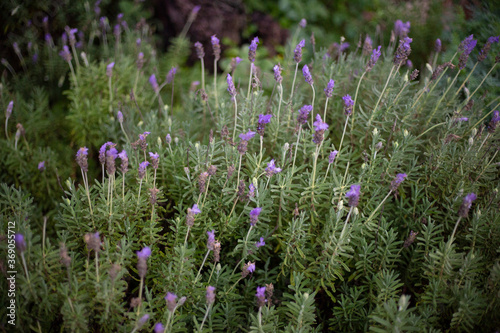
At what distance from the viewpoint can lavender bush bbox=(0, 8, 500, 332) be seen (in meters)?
1.56

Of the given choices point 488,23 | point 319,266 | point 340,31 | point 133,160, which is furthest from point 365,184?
point 340,31

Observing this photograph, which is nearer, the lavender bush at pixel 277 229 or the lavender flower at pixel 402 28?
the lavender bush at pixel 277 229

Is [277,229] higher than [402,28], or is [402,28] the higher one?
[402,28]

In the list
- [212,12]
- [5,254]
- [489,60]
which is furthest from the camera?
[212,12]

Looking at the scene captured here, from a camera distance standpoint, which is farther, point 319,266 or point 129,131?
point 129,131

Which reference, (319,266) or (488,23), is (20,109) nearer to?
(319,266)

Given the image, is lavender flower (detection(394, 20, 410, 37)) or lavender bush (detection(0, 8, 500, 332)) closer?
lavender bush (detection(0, 8, 500, 332))

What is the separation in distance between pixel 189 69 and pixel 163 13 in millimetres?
788

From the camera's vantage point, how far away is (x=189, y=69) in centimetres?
402

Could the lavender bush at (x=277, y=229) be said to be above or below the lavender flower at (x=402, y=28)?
below

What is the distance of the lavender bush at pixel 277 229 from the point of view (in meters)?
1.56

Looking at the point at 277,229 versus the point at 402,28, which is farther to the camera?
the point at 402,28

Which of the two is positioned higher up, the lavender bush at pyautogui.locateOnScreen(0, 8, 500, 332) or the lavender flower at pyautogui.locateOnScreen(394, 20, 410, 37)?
the lavender flower at pyautogui.locateOnScreen(394, 20, 410, 37)

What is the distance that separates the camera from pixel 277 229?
2.00 metres
